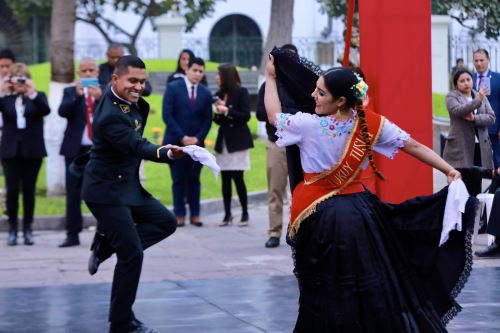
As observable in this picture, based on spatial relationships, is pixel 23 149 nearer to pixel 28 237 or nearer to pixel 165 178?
pixel 28 237

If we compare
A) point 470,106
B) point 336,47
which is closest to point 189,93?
point 470,106

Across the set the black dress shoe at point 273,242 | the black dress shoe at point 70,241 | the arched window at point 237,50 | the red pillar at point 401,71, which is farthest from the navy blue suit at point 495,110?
the arched window at point 237,50

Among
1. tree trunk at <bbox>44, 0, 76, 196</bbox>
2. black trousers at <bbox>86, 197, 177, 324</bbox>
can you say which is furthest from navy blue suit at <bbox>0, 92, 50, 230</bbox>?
black trousers at <bbox>86, 197, 177, 324</bbox>

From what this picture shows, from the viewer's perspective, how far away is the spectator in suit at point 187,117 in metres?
14.0

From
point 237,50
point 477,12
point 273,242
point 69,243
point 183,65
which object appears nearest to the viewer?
point 273,242

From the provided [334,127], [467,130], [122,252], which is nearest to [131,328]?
[122,252]

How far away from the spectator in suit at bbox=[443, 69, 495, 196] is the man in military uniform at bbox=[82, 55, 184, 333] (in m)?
5.31

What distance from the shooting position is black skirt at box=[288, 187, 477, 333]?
665cm

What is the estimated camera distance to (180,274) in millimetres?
10820

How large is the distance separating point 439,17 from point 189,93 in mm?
9529

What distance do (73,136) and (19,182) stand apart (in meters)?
0.86

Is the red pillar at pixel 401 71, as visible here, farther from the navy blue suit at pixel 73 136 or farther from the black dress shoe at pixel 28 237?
the black dress shoe at pixel 28 237

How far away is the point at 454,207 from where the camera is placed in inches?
267

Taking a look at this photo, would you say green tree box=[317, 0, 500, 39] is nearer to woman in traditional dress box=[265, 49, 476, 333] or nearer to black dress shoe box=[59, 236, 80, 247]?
black dress shoe box=[59, 236, 80, 247]
